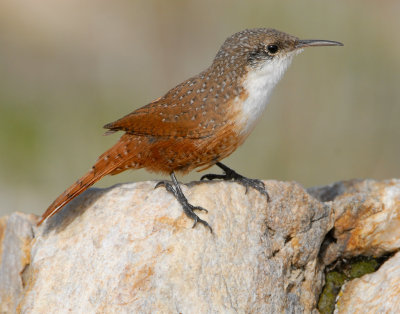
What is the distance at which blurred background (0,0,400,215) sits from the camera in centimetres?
833

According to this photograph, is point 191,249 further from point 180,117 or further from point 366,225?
point 366,225

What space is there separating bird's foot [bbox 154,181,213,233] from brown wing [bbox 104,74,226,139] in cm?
42

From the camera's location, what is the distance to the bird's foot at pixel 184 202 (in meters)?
4.59

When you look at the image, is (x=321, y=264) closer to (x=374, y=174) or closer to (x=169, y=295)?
(x=169, y=295)

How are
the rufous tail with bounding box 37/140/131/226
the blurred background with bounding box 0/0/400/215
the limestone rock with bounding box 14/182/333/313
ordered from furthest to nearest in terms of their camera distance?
the blurred background with bounding box 0/0/400/215, the rufous tail with bounding box 37/140/131/226, the limestone rock with bounding box 14/182/333/313

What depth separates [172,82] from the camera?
10.1 meters

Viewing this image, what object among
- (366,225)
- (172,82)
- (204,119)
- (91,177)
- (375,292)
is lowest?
(375,292)

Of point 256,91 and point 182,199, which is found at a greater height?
point 256,91

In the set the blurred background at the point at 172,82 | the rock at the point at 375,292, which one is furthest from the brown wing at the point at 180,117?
Answer: the blurred background at the point at 172,82

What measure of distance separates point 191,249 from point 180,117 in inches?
46.9

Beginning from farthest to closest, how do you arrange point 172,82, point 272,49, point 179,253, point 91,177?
point 172,82, point 272,49, point 91,177, point 179,253

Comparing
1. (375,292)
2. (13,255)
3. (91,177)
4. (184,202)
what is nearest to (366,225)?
(375,292)

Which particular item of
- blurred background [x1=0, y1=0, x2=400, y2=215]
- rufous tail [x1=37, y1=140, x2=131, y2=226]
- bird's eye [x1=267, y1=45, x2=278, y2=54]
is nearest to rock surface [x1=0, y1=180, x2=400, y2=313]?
rufous tail [x1=37, y1=140, x2=131, y2=226]

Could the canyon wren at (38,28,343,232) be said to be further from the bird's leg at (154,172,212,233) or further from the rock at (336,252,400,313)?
the rock at (336,252,400,313)
